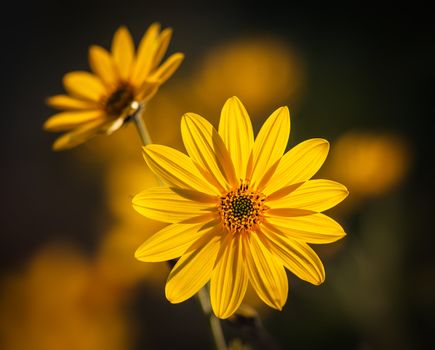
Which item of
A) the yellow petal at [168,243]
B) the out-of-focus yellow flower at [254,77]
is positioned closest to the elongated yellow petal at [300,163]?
the yellow petal at [168,243]

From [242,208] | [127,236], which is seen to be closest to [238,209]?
[242,208]

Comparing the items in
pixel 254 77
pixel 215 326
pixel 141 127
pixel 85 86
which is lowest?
pixel 215 326

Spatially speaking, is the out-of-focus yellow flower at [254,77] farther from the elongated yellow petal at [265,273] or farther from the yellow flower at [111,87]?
the elongated yellow petal at [265,273]

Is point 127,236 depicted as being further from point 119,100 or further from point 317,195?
point 317,195

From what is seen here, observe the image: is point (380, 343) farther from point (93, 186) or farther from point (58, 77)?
point (58, 77)

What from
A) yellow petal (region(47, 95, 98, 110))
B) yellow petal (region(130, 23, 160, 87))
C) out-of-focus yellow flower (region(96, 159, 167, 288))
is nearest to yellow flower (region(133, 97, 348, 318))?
yellow petal (region(130, 23, 160, 87))

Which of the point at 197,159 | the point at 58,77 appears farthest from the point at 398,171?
the point at 58,77

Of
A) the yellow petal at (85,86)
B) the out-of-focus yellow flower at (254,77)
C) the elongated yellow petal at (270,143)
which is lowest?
the elongated yellow petal at (270,143)

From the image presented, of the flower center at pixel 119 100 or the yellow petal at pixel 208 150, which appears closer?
the yellow petal at pixel 208 150
